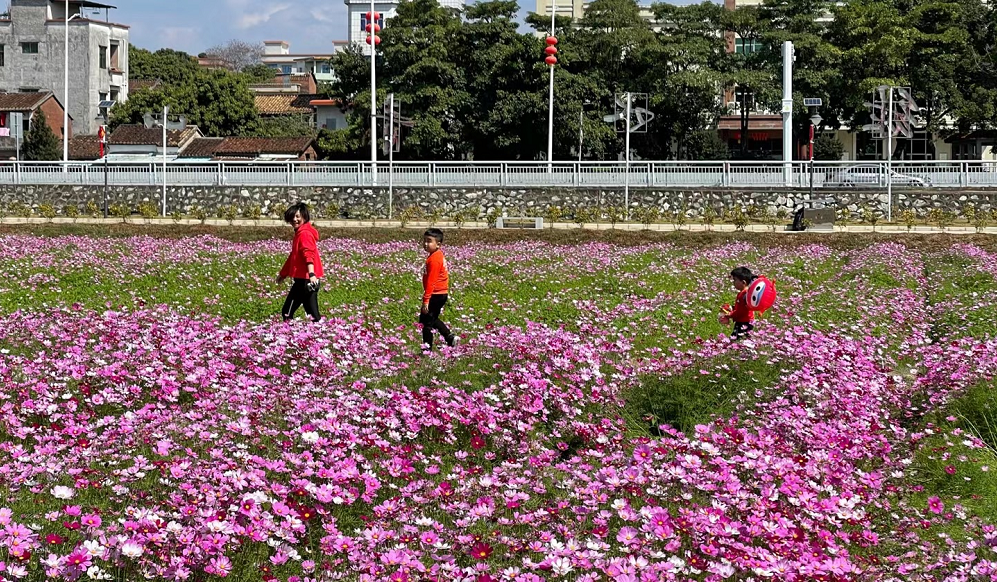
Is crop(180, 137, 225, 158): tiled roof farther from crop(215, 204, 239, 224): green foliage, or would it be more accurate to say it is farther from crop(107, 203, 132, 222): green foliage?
crop(107, 203, 132, 222): green foliage

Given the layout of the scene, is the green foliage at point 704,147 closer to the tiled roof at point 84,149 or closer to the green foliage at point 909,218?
the green foliage at point 909,218

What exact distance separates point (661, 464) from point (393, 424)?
1.72 meters

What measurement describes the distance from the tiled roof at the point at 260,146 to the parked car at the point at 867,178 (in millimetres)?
32749

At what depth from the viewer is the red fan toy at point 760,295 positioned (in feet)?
34.6

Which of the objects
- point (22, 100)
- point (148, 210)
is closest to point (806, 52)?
point (148, 210)

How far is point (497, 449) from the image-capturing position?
23.9 ft

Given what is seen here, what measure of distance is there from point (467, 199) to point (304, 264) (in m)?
26.3

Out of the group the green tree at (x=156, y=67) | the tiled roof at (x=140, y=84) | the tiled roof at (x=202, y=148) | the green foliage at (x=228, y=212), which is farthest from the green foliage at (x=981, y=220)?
the green tree at (x=156, y=67)

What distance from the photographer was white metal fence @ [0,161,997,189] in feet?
120

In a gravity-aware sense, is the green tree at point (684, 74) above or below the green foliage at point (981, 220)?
above

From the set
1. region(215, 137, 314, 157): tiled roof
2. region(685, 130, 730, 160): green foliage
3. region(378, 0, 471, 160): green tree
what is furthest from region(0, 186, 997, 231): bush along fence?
region(215, 137, 314, 157): tiled roof

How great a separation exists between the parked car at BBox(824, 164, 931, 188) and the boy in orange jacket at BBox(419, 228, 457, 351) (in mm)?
27698

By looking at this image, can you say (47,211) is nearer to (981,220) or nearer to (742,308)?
(981,220)

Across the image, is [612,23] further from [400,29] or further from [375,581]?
[375,581]
